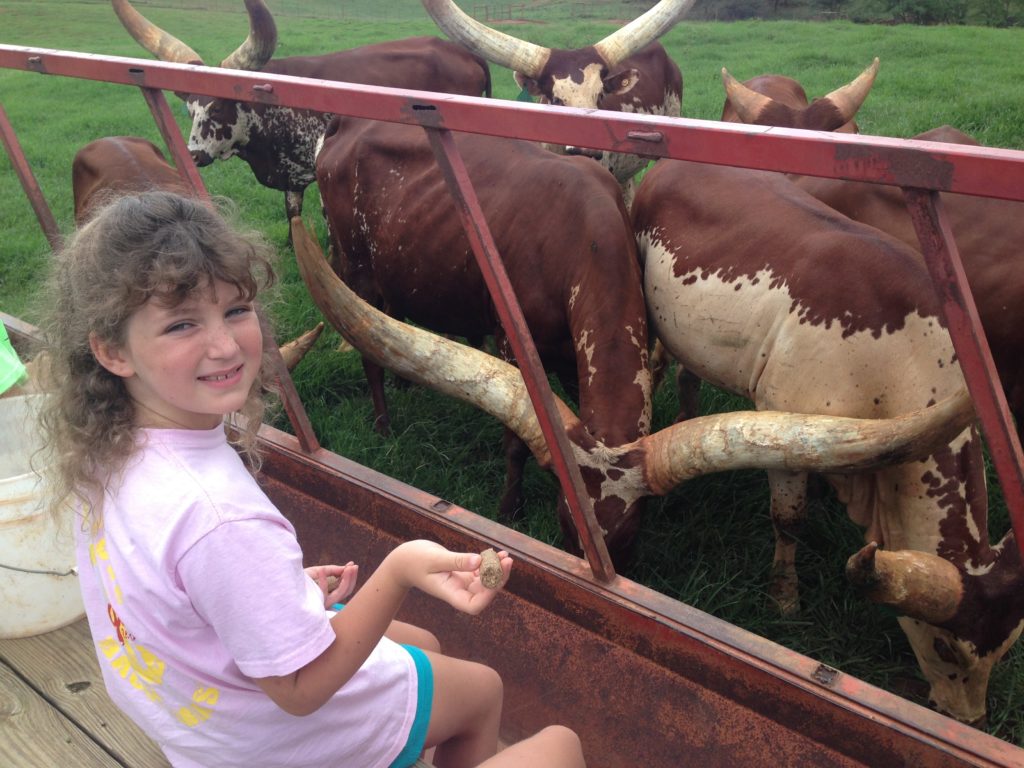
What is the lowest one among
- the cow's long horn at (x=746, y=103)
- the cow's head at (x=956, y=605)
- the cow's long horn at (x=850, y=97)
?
the cow's head at (x=956, y=605)

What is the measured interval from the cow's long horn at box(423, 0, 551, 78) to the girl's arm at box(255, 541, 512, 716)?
16.0 feet

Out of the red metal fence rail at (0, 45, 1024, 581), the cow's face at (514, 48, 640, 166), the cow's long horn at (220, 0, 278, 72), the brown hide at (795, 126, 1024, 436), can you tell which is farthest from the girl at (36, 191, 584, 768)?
the cow's long horn at (220, 0, 278, 72)

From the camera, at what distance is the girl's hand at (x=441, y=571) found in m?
1.32

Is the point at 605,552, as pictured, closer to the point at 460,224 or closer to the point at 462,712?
the point at 462,712

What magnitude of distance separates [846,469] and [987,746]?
700mm

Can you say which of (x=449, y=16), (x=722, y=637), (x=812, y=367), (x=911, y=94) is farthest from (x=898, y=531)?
(x=911, y=94)

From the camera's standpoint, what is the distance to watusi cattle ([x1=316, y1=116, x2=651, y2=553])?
2961 mm

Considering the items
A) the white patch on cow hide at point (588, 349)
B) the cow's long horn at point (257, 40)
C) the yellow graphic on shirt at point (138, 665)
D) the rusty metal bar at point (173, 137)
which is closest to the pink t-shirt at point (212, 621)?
the yellow graphic on shirt at point (138, 665)

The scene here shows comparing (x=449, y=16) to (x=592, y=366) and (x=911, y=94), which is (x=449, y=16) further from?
(x=911, y=94)

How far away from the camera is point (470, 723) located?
1.70m

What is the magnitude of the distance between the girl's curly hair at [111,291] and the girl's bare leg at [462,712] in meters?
0.61

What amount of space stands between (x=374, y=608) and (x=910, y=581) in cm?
128

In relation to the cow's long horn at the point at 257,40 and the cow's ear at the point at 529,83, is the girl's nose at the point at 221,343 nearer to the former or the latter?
the cow's ear at the point at 529,83

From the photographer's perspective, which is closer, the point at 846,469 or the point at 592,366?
the point at 846,469
